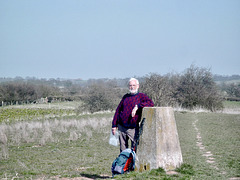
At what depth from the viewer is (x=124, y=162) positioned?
23.2ft

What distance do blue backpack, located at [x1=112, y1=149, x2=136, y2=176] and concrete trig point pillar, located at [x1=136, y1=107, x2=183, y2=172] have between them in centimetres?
16

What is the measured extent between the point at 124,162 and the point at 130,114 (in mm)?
1097

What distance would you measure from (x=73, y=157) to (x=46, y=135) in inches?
264

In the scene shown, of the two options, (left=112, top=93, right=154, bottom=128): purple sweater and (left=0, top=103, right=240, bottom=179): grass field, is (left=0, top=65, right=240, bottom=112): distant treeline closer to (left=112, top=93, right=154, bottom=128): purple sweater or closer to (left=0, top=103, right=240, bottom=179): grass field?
(left=0, top=103, right=240, bottom=179): grass field

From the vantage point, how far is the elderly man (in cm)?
726

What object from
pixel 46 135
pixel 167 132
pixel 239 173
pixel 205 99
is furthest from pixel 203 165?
pixel 205 99

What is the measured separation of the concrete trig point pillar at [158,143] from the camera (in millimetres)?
6984

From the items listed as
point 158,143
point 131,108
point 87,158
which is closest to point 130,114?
point 131,108

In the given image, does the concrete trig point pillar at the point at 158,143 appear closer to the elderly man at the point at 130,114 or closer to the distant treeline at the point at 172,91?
the elderly man at the point at 130,114

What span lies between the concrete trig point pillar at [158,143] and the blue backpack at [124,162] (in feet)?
0.53

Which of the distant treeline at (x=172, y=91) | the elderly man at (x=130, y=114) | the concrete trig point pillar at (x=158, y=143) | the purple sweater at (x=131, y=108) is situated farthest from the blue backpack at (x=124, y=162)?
the distant treeline at (x=172, y=91)

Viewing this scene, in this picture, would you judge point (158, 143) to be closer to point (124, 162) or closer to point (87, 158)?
point (124, 162)

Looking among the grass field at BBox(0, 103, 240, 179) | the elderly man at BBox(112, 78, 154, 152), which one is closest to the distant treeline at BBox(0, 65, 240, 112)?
the grass field at BBox(0, 103, 240, 179)

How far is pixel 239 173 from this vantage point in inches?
290
